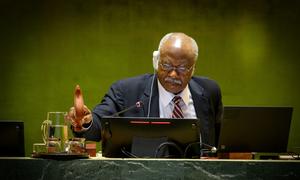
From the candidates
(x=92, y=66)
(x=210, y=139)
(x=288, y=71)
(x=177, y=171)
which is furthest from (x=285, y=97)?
(x=177, y=171)

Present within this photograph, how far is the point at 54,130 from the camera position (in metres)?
2.38

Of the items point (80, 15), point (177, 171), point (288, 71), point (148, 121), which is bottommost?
point (177, 171)

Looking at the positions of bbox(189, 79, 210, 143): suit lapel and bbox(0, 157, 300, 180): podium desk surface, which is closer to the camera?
bbox(0, 157, 300, 180): podium desk surface

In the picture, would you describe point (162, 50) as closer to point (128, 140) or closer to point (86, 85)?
point (128, 140)

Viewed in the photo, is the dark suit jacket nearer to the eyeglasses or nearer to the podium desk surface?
the eyeglasses

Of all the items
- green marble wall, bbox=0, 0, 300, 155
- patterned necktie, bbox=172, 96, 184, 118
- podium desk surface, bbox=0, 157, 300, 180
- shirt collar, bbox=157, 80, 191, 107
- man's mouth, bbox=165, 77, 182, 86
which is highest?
green marble wall, bbox=0, 0, 300, 155

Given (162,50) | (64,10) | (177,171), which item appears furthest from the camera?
(64,10)

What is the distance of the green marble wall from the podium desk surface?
339 centimetres

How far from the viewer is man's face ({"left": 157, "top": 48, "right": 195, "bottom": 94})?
340 cm

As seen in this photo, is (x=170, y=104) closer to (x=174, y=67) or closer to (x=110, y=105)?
Result: (x=174, y=67)

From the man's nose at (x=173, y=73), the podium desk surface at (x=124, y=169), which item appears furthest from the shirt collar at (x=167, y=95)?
the podium desk surface at (x=124, y=169)

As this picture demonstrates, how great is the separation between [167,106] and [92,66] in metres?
2.10

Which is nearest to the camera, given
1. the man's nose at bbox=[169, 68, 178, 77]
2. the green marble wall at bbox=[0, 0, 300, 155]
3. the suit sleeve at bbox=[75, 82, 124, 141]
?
the suit sleeve at bbox=[75, 82, 124, 141]

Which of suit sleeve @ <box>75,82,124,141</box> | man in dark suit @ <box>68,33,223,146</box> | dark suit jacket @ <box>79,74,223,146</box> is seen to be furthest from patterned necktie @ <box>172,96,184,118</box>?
suit sleeve @ <box>75,82,124,141</box>
